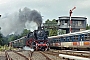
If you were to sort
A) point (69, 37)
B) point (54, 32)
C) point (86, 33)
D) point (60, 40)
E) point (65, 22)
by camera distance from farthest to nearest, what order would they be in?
point (65, 22), point (54, 32), point (60, 40), point (69, 37), point (86, 33)

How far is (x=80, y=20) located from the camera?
3851 inches

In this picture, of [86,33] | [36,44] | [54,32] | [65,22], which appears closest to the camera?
[86,33]

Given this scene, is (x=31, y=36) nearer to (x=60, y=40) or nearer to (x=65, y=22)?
(x=60, y=40)

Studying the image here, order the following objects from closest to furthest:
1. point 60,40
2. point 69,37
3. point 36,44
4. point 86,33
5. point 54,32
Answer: point 86,33 < point 36,44 < point 69,37 < point 60,40 < point 54,32

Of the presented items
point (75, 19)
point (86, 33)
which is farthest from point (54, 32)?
point (86, 33)

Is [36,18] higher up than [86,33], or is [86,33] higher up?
[36,18]

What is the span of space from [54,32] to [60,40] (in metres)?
39.9

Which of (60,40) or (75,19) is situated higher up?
(75,19)

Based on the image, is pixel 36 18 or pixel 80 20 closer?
pixel 36 18

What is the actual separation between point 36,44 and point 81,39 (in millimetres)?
5844

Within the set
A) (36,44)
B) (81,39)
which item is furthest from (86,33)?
(36,44)

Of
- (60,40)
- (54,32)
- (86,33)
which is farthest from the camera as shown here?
(54,32)

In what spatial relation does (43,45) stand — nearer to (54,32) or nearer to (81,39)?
(81,39)

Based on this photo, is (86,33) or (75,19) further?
(75,19)
